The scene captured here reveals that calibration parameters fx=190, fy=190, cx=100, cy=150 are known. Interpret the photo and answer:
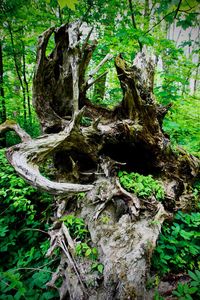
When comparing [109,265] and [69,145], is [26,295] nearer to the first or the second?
[109,265]

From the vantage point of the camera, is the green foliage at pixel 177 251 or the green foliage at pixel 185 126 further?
the green foliage at pixel 185 126

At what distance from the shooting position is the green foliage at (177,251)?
Answer: 254cm

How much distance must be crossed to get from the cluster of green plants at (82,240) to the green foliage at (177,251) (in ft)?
3.02

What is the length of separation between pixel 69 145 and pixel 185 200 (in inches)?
95.9

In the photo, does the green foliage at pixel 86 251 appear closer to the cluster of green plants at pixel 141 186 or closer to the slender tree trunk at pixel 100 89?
the cluster of green plants at pixel 141 186

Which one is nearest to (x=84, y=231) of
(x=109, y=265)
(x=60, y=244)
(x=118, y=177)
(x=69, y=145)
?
(x=60, y=244)

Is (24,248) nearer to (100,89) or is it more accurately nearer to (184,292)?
(184,292)

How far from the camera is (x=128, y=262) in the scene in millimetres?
2010

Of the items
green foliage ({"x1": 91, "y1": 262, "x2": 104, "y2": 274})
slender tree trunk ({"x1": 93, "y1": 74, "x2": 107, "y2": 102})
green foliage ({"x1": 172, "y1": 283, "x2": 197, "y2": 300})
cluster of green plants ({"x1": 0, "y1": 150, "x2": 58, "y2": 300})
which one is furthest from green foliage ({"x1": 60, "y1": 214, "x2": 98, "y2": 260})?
slender tree trunk ({"x1": 93, "y1": 74, "x2": 107, "y2": 102})

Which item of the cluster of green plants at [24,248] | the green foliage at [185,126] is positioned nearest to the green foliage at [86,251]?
the cluster of green plants at [24,248]

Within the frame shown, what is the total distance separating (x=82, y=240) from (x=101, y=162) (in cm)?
146

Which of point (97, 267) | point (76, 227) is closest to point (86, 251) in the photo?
point (97, 267)

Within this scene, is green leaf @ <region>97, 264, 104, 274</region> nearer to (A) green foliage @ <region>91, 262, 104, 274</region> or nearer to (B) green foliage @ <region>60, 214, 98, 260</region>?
(A) green foliage @ <region>91, 262, 104, 274</region>

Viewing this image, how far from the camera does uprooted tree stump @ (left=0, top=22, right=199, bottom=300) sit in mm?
2045
